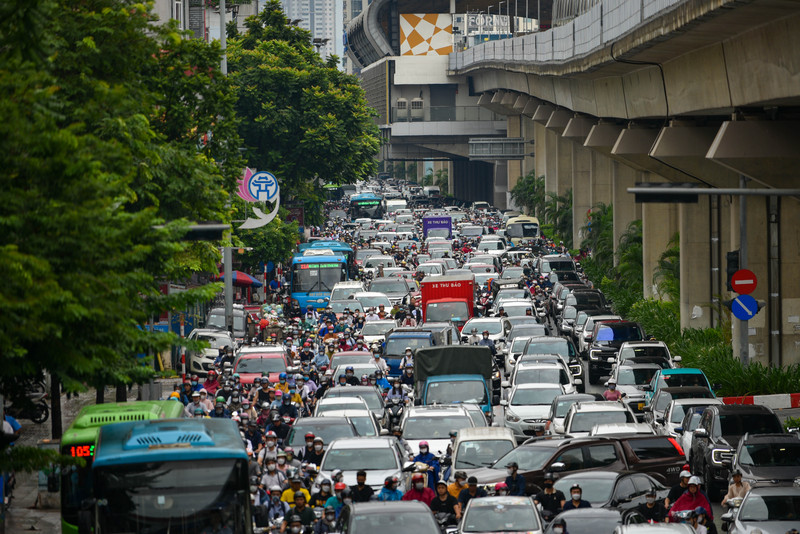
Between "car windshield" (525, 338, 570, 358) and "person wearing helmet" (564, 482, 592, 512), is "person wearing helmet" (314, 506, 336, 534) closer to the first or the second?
"person wearing helmet" (564, 482, 592, 512)

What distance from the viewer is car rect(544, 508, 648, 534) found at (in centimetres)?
1622

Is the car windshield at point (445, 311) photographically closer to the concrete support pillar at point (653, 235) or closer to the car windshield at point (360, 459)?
the concrete support pillar at point (653, 235)

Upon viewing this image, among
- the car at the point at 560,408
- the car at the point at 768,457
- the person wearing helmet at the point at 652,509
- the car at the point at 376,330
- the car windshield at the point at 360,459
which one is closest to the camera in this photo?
the person wearing helmet at the point at 652,509

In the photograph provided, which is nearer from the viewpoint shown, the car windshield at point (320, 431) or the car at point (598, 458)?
the car at point (598, 458)

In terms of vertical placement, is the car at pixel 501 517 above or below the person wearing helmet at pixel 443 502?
above

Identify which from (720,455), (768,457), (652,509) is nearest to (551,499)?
(652,509)

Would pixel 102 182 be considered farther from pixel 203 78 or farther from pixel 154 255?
pixel 203 78

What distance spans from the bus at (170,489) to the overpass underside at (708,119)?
36.1 ft

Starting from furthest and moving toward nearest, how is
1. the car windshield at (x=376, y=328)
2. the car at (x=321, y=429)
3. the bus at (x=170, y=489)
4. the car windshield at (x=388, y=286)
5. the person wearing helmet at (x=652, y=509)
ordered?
the car windshield at (x=388, y=286) < the car windshield at (x=376, y=328) < the car at (x=321, y=429) < the person wearing helmet at (x=652, y=509) < the bus at (x=170, y=489)

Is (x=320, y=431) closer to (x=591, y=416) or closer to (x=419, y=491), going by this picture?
(x=591, y=416)

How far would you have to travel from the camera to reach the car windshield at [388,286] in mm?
50469

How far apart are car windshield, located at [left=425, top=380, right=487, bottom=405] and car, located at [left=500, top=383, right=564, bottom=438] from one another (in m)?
0.62

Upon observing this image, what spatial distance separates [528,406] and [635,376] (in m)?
4.13

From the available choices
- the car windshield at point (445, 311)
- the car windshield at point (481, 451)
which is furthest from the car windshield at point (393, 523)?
the car windshield at point (445, 311)
